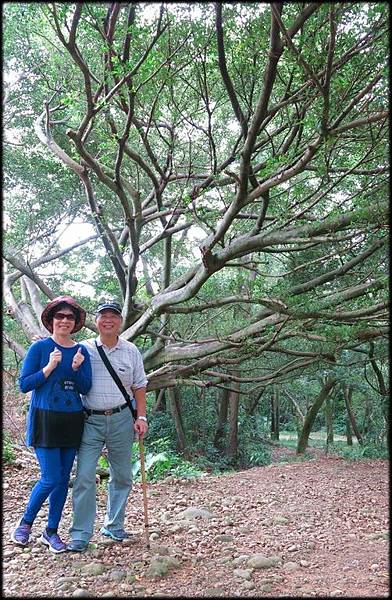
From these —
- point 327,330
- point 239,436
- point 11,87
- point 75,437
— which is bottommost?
point 239,436

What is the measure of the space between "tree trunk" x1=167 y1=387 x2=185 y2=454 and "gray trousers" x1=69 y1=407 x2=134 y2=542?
8958 millimetres

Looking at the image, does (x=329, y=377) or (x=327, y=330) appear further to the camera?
(x=329, y=377)

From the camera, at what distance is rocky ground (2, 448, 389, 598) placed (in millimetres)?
2982

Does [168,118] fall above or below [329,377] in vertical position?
above

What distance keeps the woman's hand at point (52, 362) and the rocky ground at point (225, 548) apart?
1262 millimetres

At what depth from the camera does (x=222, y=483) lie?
686 cm

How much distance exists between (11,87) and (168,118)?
3021 mm

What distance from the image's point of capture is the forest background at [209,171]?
420cm

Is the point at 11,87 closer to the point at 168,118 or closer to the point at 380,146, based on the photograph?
the point at 168,118

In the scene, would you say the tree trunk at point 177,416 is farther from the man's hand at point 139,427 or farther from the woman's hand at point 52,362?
the woman's hand at point 52,362

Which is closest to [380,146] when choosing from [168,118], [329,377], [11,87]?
[168,118]

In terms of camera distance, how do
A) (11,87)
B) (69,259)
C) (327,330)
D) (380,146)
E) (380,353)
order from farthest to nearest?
Answer: (69,259)
(380,353)
(11,87)
(327,330)
(380,146)

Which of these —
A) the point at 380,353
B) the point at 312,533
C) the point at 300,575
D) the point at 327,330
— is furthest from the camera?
the point at 380,353

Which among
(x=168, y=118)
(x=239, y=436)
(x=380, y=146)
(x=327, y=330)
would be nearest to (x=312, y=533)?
(x=327, y=330)
